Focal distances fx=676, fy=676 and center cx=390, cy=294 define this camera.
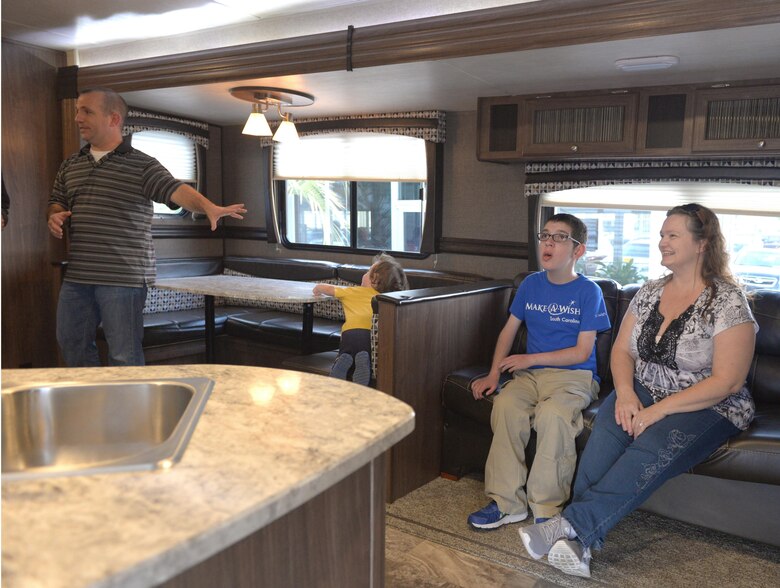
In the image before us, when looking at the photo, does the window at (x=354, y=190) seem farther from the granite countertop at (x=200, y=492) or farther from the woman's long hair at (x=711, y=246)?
the granite countertop at (x=200, y=492)

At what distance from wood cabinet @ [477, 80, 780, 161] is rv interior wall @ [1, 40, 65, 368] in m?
2.92

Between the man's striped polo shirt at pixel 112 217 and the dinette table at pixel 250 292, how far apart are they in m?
0.62

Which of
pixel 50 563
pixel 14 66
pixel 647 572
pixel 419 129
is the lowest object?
pixel 647 572

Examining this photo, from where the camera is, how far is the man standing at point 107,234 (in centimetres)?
295

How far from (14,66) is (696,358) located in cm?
435

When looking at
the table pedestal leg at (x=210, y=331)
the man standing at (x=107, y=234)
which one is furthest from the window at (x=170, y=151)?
the man standing at (x=107, y=234)

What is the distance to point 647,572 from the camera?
94.0 inches

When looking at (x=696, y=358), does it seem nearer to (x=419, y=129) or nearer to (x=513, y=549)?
(x=513, y=549)

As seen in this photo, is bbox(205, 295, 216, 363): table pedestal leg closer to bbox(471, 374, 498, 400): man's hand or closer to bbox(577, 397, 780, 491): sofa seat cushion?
bbox(471, 374, 498, 400): man's hand

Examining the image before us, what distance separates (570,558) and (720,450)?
668 millimetres

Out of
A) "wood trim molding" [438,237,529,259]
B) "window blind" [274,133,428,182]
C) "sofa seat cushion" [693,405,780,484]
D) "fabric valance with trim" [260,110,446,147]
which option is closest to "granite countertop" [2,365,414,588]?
"sofa seat cushion" [693,405,780,484]

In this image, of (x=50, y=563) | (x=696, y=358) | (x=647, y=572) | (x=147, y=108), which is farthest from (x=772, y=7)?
(x=147, y=108)

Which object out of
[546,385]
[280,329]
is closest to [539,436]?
[546,385]

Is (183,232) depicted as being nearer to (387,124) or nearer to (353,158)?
(353,158)
